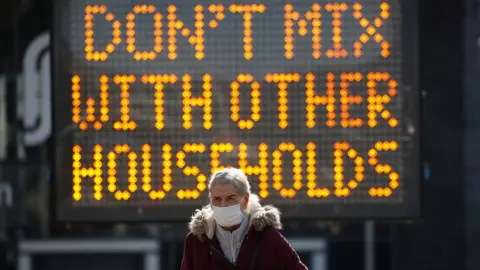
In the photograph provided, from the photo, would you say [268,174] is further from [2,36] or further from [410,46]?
[2,36]

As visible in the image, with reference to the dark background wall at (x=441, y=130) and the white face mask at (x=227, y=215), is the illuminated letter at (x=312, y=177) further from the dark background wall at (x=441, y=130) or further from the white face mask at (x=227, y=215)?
the white face mask at (x=227, y=215)

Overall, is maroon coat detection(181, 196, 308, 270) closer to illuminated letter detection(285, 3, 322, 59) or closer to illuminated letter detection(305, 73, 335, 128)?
illuminated letter detection(305, 73, 335, 128)

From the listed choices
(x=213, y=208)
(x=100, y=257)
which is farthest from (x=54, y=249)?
(x=213, y=208)

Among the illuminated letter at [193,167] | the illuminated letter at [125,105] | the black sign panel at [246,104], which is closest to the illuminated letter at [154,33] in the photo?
the black sign panel at [246,104]

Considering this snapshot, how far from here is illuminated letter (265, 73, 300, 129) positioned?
569 centimetres

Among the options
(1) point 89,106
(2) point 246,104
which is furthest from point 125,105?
(2) point 246,104

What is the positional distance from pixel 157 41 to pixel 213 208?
69.1 inches

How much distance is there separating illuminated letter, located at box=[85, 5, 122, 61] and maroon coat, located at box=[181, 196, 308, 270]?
1760mm

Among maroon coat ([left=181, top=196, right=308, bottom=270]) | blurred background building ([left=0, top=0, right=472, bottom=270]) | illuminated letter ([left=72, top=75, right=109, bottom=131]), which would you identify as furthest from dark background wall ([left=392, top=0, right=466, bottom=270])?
maroon coat ([left=181, top=196, right=308, bottom=270])

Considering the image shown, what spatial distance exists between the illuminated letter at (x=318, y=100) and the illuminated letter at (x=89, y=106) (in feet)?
2.99

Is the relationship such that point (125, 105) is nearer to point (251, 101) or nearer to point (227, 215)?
point (251, 101)

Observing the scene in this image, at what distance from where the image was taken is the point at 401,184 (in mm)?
5746

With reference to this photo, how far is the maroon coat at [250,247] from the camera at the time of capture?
13.5 ft

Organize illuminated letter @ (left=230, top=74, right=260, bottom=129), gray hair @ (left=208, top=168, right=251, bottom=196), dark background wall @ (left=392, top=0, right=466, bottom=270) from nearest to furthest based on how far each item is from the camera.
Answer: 1. gray hair @ (left=208, top=168, right=251, bottom=196)
2. illuminated letter @ (left=230, top=74, right=260, bottom=129)
3. dark background wall @ (left=392, top=0, right=466, bottom=270)
